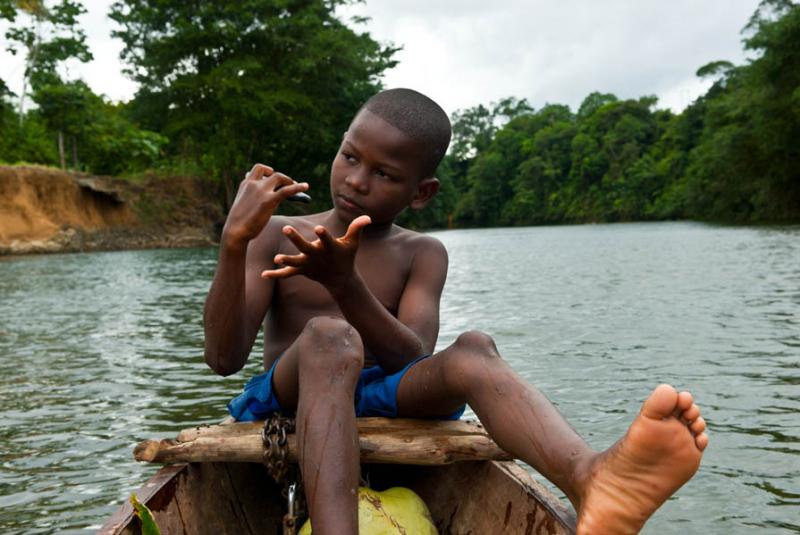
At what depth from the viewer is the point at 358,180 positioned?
2.39m

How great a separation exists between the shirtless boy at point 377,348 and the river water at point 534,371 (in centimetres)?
131

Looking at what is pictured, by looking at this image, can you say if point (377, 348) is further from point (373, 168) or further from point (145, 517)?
point (145, 517)

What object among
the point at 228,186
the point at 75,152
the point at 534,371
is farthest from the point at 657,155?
the point at 534,371

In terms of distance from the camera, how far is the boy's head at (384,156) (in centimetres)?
239

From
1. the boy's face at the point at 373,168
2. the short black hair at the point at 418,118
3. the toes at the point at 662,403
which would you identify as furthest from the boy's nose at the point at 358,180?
the toes at the point at 662,403

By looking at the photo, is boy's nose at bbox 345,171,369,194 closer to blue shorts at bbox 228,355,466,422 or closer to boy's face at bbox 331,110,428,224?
boy's face at bbox 331,110,428,224

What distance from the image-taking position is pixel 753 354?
5.94m

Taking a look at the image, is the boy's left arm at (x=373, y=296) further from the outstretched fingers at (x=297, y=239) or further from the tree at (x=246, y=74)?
the tree at (x=246, y=74)

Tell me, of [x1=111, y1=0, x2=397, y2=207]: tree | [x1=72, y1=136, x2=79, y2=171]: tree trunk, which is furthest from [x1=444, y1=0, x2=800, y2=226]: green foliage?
[x1=72, y1=136, x2=79, y2=171]: tree trunk

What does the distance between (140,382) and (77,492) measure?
7.39 feet

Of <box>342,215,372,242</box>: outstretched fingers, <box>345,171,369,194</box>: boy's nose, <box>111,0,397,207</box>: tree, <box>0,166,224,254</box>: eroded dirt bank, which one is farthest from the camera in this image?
<box>111,0,397,207</box>: tree

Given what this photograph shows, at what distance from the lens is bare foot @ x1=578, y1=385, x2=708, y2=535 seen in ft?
4.97

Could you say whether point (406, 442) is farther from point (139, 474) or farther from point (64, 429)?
point (64, 429)

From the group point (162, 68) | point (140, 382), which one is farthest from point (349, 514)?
point (162, 68)
